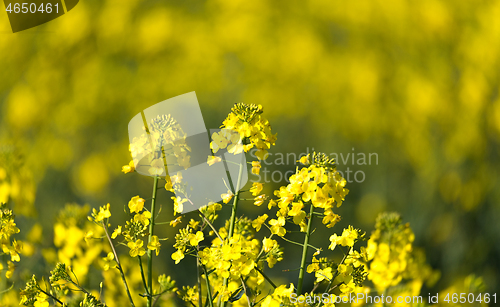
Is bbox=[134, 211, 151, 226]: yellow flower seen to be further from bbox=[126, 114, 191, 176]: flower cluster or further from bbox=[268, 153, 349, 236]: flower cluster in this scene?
bbox=[268, 153, 349, 236]: flower cluster

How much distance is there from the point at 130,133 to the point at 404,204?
2.35 ft

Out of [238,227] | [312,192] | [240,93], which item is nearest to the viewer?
[312,192]

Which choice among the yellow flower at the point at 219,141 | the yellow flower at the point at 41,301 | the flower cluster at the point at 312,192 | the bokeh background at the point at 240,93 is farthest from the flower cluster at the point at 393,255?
the yellow flower at the point at 41,301

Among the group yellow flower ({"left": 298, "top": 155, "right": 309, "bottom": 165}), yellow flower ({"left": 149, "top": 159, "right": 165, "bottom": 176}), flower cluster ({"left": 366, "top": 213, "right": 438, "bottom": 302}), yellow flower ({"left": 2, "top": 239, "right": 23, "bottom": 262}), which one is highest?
yellow flower ({"left": 149, "top": 159, "right": 165, "bottom": 176})

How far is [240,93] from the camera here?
3.01 ft

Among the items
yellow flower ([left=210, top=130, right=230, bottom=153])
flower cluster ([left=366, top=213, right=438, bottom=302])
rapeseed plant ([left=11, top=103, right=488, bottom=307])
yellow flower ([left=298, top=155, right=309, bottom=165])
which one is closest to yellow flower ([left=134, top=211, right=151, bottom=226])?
rapeseed plant ([left=11, top=103, right=488, bottom=307])

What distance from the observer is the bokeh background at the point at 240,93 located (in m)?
0.90

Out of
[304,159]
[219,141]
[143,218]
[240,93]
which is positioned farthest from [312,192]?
[240,93]

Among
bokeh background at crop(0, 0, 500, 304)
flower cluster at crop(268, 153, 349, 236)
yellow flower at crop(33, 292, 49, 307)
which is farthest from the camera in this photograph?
bokeh background at crop(0, 0, 500, 304)

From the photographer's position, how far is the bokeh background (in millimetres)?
901

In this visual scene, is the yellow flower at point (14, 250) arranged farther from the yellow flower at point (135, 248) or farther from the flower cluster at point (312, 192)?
the flower cluster at point (312, 192)

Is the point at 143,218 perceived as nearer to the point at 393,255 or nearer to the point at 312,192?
the point at 312,192

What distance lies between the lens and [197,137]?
2.68 feet

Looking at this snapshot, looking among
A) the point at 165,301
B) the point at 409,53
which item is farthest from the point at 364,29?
the point at 165,301
